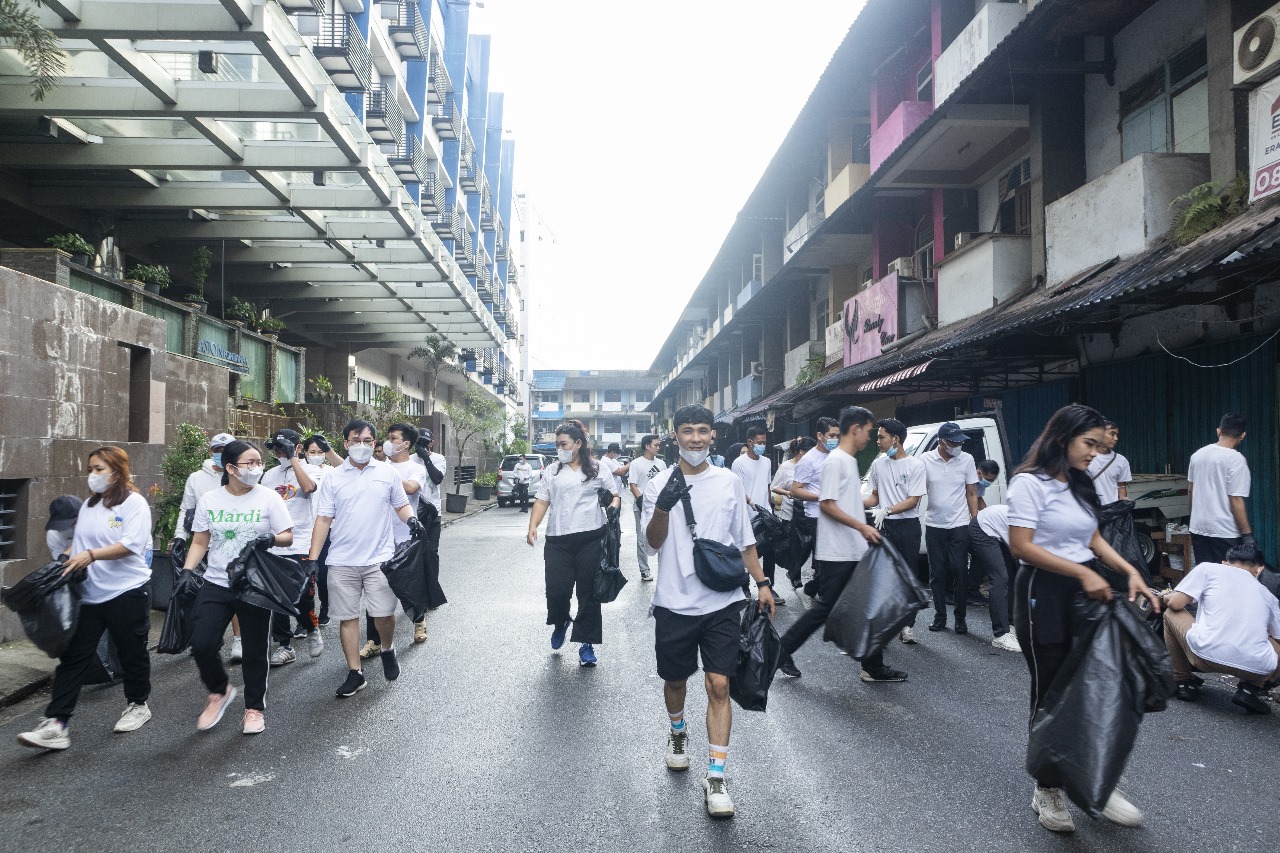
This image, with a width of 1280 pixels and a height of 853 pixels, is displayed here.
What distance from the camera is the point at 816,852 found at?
3.56 m

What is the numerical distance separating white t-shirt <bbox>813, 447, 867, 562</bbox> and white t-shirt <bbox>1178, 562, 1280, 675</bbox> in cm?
200

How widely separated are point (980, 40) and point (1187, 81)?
4.17 meters

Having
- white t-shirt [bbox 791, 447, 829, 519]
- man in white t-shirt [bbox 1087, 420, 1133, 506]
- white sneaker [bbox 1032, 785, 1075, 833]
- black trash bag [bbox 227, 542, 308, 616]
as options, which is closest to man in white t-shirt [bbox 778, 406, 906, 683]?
white sneaker [bbox 1032, 785, 1075, 833]

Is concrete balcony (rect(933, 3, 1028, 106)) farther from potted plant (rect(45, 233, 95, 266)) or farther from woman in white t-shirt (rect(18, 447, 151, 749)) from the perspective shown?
woman in white t-shirt (rect(18, 447, 151, 749))

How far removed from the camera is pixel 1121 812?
12.6ft

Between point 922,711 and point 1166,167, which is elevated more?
point 1166,167

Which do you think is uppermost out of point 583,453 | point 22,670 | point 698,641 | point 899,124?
point 899,124

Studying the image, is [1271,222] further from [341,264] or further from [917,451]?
[341,264]

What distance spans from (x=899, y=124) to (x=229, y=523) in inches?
596

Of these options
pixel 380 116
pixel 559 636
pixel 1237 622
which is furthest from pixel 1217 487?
pixel 380 116

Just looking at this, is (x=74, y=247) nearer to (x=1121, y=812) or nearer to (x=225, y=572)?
(x=225, y=572)

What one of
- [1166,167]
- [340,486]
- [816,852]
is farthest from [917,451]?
[816,852]

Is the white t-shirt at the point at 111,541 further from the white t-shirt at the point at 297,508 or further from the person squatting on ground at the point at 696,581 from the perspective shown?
the person squatting on ground at the point at 696,581

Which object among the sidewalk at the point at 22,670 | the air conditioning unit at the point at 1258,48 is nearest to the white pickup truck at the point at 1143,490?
the air conditioning unit at the point at 1258,48
